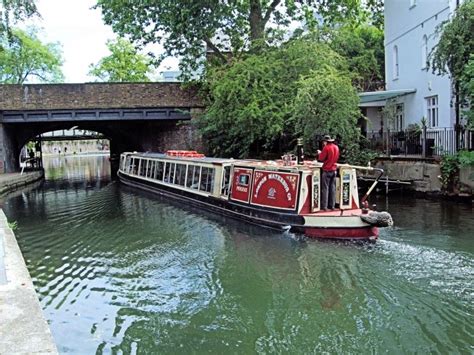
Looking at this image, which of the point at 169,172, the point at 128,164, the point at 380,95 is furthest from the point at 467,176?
the point at 128,164

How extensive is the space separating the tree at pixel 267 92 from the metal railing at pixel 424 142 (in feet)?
9.17

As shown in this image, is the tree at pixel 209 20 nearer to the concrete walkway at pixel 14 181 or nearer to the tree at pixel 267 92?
the tree at pixel 267 92

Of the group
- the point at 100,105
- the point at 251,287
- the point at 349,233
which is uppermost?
the point at 100,105

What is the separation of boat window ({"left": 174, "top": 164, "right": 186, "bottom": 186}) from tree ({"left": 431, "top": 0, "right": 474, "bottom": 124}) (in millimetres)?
8138

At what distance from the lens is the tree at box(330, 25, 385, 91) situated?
22.0m

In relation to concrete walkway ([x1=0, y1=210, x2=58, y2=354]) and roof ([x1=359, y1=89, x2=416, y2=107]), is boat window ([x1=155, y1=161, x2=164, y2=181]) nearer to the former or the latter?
roof ([x1=359, y1=89, x2=416, y2=107])

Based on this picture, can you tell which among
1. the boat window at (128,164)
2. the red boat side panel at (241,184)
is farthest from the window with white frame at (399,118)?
the boat window at (128,164)

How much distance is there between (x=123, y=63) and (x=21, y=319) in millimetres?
37557

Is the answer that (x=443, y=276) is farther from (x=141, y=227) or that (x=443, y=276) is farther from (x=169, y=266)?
(x=141, y=227)

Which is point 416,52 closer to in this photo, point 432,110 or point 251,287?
point 432,110

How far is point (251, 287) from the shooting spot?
7.55 m

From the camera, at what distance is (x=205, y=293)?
730cm

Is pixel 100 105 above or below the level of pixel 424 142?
above

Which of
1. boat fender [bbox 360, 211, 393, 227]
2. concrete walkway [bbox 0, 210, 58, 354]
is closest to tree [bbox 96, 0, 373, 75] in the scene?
boat fender [bbox 360, 211, 393, 227]
